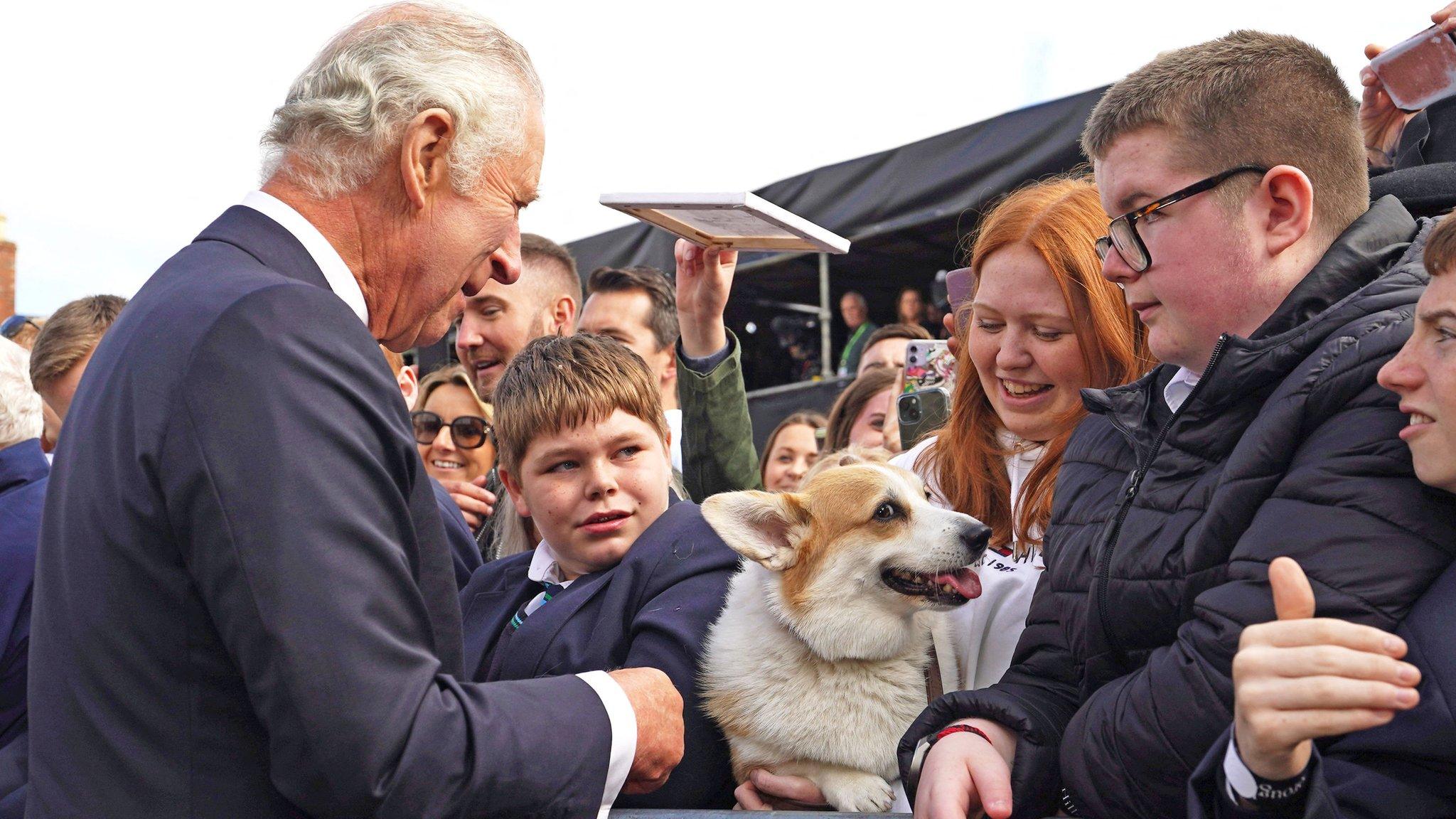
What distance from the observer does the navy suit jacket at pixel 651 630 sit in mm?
2859

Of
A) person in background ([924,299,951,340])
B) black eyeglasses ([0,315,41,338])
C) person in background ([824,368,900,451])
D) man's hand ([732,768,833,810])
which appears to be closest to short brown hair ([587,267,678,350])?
person in background ([824,368,900,451])

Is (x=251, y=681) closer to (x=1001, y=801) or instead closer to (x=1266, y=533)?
(x=1001, y=801)

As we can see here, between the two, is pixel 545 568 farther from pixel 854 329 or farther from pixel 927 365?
pixel 854 329

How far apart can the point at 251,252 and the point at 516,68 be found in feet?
2.18

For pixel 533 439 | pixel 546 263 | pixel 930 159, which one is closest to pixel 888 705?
pixel 533 439

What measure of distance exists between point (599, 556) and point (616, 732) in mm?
1293

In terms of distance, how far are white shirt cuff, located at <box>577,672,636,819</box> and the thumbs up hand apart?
967 mm

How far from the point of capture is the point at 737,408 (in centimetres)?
400

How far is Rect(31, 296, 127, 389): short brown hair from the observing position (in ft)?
16.8

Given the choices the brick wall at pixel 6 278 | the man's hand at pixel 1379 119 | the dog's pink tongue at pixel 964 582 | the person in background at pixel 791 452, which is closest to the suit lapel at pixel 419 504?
the dog's pink tongue at pixel 964 582

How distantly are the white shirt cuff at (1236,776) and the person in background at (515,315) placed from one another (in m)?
3.74

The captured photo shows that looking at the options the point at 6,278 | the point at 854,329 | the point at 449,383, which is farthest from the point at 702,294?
the point at 6,278

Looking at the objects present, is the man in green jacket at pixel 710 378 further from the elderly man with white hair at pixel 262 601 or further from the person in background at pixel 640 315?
the elderly man with white hair at pixel 262 601

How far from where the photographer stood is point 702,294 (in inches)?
156
